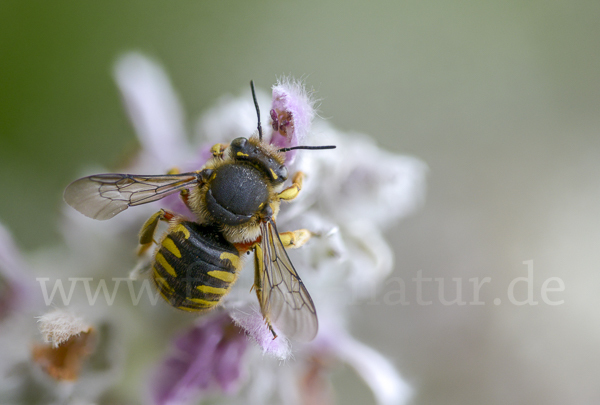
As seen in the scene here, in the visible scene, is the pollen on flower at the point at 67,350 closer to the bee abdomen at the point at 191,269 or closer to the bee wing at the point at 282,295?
the bee abdomen at the point at 191,269

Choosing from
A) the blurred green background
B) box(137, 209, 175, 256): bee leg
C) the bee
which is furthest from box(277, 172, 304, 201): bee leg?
the blurred green background

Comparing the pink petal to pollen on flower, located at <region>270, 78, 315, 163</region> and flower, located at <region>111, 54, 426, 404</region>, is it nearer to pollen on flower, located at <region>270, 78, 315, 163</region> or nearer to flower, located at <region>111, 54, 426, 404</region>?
→ flower, located at <region>111, 54, 426, 404</region>

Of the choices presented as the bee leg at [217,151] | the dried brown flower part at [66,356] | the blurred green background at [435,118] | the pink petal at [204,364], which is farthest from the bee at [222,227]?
the blurred green background at [435,118]

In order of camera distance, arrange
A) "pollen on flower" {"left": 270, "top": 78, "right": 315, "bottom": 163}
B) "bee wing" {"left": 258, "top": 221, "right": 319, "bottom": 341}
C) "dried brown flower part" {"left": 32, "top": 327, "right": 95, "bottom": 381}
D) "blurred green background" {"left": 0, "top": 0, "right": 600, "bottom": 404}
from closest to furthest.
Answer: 1. "bee wing" {"left": 258, "top": 221, "right": 319, "bottom": 341}
2. "pollen on flower" {"left": 270, "top": 78, "right": 315, "bottom": 163}
3. "dried brown flower part" {"left": 32, "top": 327, "right": 95, "bottom": 381}
4. "blurred green background" {"left": 0, "top": 0, "right": 600, "bottom": 404}

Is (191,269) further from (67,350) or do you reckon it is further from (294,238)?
(67,350)

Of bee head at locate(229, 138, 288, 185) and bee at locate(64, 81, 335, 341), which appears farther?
bee head at locate(229, 138, 288, 185)
